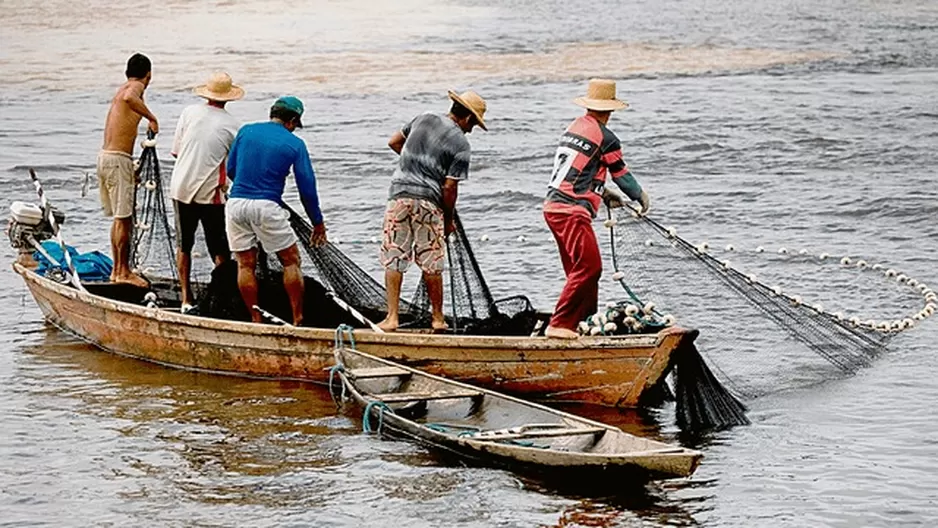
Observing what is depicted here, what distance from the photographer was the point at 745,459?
911cm

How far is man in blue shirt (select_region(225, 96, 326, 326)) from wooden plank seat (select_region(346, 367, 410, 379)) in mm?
1104

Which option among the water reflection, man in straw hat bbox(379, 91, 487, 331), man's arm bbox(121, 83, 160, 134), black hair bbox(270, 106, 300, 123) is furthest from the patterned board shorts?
man's arm bbox(121, 83, 160, 134)

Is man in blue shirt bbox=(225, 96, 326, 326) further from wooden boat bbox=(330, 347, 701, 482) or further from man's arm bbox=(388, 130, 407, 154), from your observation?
wooden boat bbox=(330, 347, 701, 482)

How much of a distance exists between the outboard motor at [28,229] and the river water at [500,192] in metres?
0.69

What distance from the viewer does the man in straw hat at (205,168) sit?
10867 mm

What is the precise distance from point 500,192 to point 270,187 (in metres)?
9.01

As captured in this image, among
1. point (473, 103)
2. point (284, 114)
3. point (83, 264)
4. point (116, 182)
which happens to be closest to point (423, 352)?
point (473, 103)

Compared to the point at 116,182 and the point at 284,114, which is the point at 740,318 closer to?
the point at 284,114

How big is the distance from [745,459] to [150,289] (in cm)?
514

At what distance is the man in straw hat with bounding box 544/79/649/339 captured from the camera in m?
9.77

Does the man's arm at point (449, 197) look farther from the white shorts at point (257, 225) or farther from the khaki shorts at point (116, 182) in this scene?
the khaki shorts at point (116, 182)

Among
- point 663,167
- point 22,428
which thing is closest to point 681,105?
point 663,167

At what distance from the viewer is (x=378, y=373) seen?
975 centimetres

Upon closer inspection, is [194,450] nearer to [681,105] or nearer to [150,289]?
[150,289]
